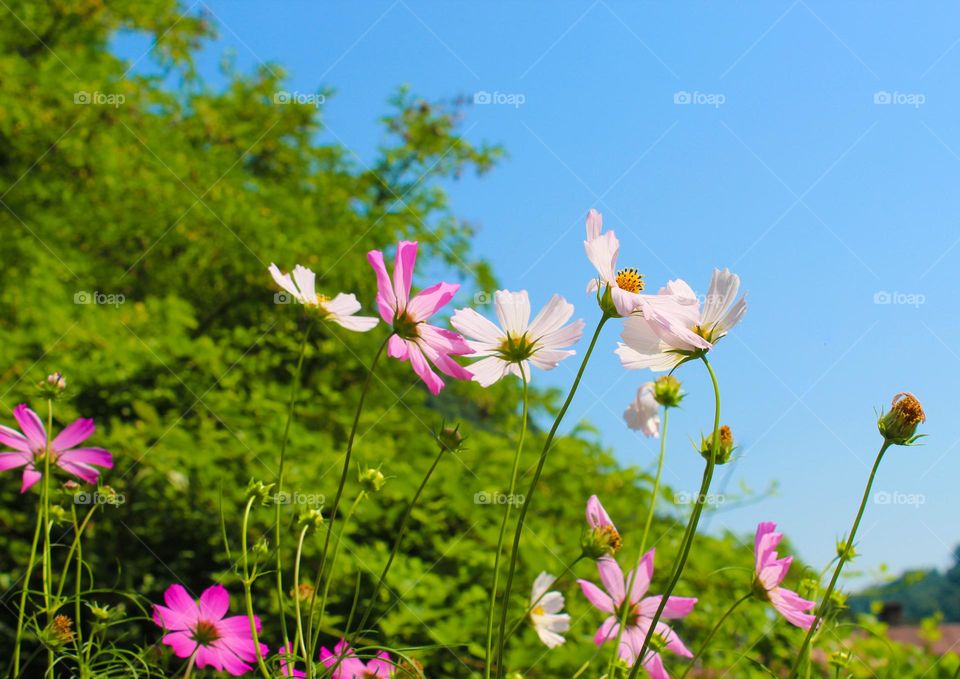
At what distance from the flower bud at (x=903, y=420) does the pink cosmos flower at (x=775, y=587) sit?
13 cm

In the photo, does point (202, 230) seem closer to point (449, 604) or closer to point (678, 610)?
point (449, 604)

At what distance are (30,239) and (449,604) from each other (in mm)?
1959

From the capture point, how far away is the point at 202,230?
2936 mm

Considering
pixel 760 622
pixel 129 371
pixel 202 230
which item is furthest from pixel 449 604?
pixel 202 230

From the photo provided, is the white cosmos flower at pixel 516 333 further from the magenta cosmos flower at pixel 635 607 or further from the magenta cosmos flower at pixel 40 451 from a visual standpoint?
the magenta cosmos flower at pixel 40 451

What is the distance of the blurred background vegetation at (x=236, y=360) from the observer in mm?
1904

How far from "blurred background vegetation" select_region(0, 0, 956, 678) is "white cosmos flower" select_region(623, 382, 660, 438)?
0.74 m

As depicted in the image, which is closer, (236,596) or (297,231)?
(236,596)

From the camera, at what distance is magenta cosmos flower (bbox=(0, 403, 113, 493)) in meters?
0.77
